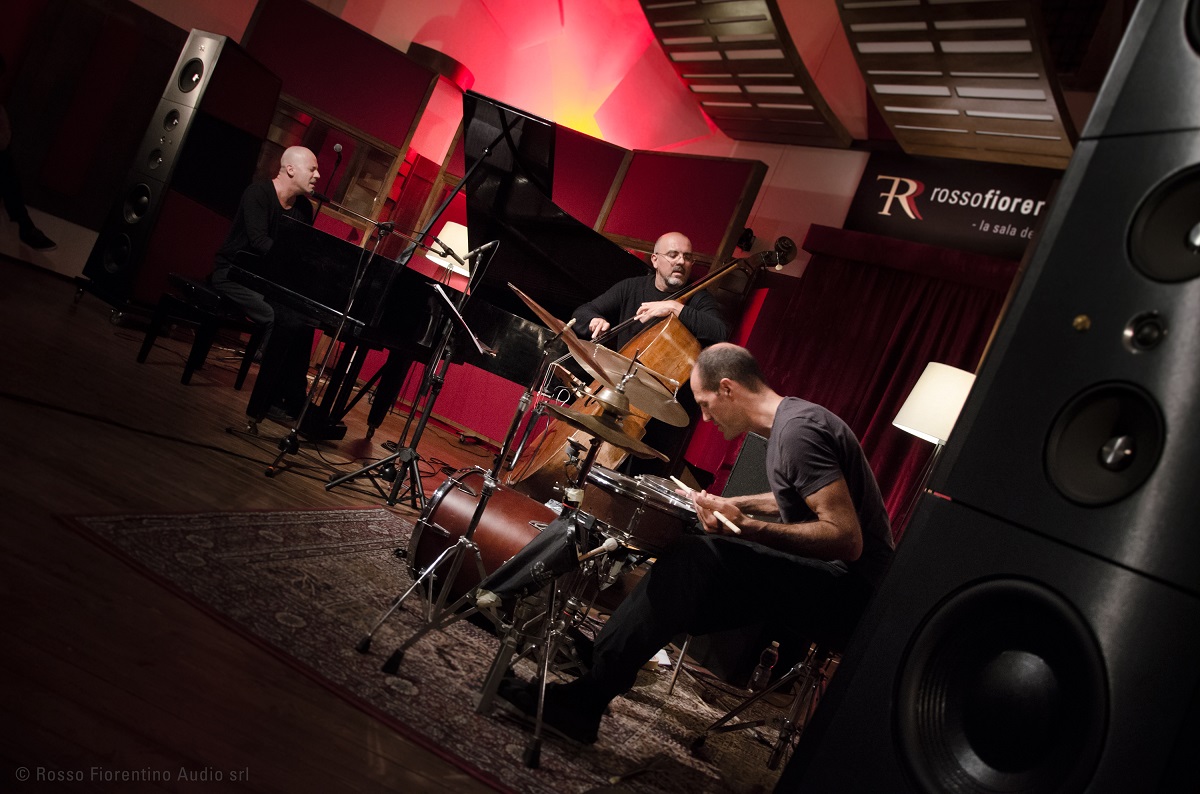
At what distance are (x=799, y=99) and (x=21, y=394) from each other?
16.9ft

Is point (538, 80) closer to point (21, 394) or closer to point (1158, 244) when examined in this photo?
point (21, 394)

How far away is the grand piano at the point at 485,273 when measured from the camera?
3.53 m

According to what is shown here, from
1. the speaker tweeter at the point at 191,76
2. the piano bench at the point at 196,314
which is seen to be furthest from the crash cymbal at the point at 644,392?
the speaker tweeter at the point at 191,76

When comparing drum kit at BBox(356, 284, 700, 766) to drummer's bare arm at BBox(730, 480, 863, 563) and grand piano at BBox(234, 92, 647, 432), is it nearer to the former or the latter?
drummer's bare arm at BBox(730, 480, 863, 563)

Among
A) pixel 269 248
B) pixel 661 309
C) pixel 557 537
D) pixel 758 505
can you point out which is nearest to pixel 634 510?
pixel 557 537

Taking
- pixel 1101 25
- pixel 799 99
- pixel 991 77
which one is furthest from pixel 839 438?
pixel 1101 25

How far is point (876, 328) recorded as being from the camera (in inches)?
203

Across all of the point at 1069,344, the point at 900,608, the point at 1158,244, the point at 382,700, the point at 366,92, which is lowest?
the point at 382,700

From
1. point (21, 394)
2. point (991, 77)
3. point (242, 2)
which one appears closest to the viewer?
point (21, 394)

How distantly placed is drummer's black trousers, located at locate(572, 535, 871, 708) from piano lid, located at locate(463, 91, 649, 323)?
8.09ft

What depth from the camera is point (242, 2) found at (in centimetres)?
603

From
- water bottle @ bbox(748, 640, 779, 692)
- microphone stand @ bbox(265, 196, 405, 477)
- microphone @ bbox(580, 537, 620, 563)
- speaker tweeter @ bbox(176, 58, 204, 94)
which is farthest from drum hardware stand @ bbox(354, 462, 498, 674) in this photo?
speaker tweeter @ bbox(176, 58, 204, 94)

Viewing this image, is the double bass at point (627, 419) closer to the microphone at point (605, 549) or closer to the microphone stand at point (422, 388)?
the microphone stand at point (422, 388)

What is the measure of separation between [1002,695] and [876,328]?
15.0 ft
